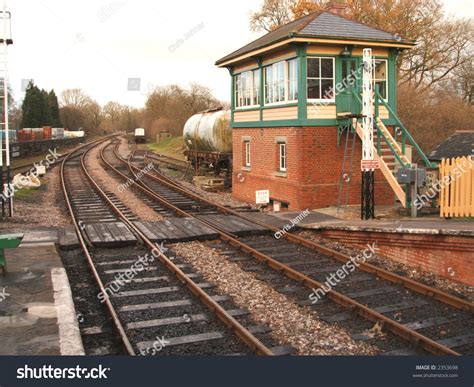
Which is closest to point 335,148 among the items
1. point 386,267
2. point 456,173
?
point 456,173

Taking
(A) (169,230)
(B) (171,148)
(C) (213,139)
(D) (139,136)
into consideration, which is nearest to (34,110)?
(D) (139,136)

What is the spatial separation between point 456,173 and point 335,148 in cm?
441

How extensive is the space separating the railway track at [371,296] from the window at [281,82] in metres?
5.58

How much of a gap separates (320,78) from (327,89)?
0.38 metres

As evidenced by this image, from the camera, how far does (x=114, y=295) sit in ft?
26.3

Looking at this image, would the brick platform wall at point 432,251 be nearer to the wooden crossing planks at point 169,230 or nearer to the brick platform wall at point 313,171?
the wooden crossing planks at point 169,230

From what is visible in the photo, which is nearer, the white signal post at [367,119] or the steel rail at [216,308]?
the steel rail at [216,308]

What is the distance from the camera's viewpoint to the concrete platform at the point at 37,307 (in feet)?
18.6

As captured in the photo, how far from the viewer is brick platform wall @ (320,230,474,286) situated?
8797 millimetres

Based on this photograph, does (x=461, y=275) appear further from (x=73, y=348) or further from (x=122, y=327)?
(x=73, y=348)

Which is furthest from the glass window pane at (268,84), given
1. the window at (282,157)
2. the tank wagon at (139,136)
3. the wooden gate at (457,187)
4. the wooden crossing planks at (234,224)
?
the tank wagon at (139,136)

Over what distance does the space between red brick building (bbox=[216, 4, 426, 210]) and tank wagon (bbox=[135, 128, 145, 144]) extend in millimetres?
53299

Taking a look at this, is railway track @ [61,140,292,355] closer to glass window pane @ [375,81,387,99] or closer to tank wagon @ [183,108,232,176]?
glass window pane @ [375,81,387,99]

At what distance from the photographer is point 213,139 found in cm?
2520
